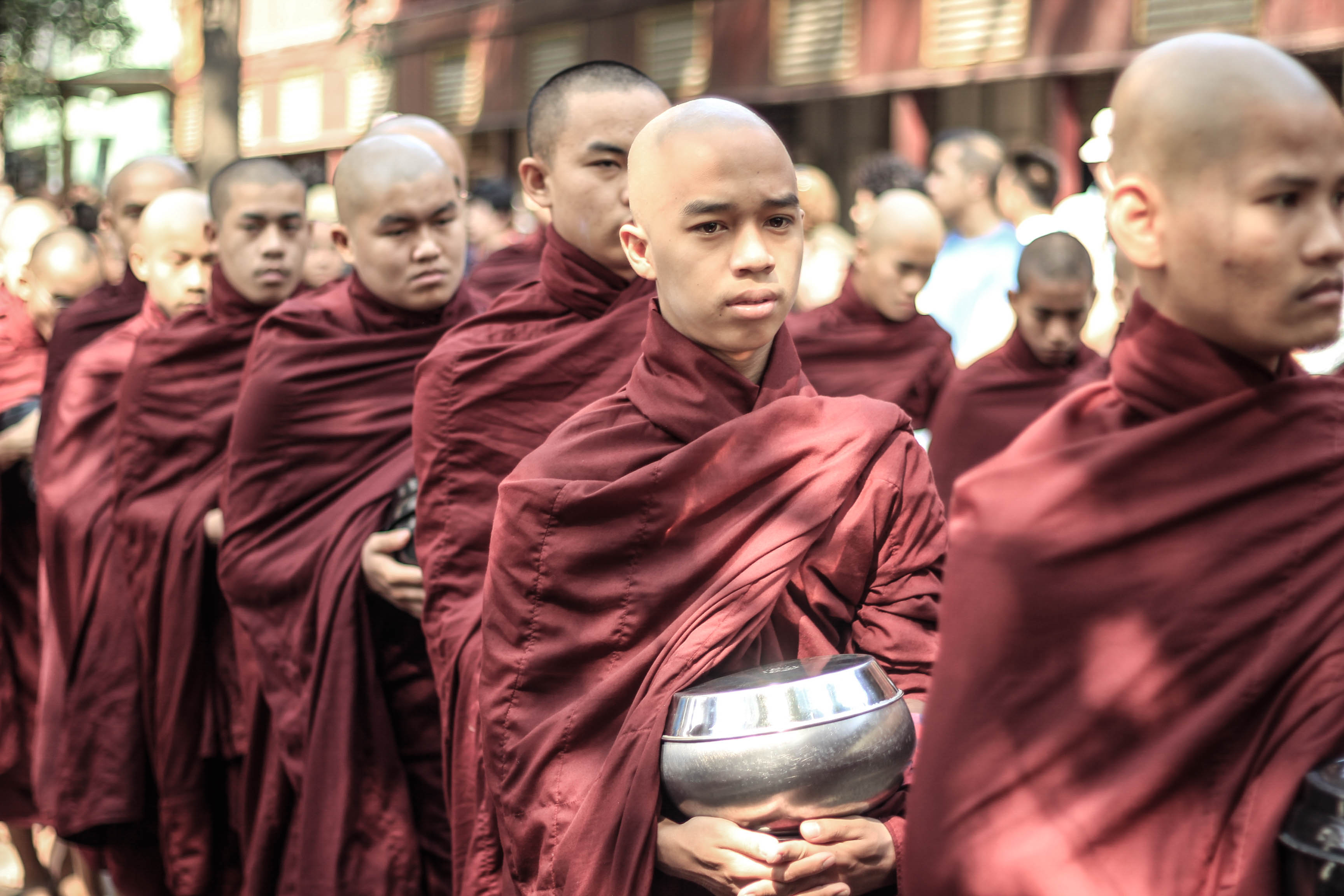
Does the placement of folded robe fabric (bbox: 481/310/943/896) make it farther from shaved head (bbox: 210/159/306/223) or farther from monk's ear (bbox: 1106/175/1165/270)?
shaved head (bbox: 210/159/306/223)

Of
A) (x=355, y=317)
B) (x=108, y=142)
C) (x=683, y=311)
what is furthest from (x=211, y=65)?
(x=108, y=142)

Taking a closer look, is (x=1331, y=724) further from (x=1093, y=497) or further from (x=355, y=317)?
(x=355, y=317)

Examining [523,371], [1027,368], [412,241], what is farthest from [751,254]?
[1027,368]

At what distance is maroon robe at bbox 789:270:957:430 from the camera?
211 inches

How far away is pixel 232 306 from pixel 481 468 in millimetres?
1741

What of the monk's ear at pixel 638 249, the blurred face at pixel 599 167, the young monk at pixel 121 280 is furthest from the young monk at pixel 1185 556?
the young monk at pixel 121 280

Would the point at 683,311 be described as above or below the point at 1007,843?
above

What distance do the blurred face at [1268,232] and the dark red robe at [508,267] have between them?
3364 millimetres

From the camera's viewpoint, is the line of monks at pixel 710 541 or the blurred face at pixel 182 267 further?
the blurred face at pixel 182 267

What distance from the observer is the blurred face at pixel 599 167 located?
333 cm

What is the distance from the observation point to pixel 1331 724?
159 cm

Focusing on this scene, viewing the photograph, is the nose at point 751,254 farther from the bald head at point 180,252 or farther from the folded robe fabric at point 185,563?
the bald head at point 180,252

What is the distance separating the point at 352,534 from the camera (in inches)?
152

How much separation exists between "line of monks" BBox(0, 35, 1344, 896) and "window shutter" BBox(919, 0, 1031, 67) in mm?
5719
